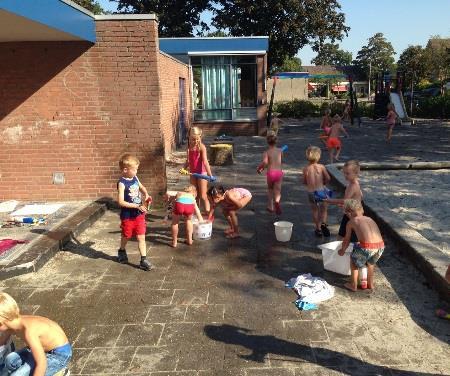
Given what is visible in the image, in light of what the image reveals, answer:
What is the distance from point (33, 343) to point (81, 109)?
5956mm

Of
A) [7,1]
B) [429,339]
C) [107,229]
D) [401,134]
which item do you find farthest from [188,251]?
[401,134]

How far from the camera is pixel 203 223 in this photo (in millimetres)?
6586

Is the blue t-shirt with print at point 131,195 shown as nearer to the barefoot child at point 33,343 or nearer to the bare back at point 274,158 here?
the barefoot child at point 33,343

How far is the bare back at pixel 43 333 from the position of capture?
282 cm

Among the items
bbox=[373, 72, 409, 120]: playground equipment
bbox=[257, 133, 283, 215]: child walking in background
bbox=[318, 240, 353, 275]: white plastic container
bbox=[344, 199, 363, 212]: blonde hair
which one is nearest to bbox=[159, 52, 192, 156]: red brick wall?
bbox=[257, 133, 283, 215]: child walking in background

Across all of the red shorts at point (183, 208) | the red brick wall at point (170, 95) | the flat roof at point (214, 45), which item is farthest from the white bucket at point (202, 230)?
the flat roof at point (214, 45)

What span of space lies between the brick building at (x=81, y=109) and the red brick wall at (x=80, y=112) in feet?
0.06

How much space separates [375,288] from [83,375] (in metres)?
3.29

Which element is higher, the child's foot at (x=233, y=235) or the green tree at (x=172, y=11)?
the green tree at (x=172, y=11)

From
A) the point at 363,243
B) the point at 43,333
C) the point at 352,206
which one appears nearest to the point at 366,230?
the point at 363,243

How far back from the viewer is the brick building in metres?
A: 7.72

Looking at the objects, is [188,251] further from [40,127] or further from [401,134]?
[401,134]

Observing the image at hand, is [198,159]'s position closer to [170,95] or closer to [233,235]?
[233,235]

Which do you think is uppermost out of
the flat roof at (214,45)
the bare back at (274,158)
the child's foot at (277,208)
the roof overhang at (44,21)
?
the flat roof at (214,45)
